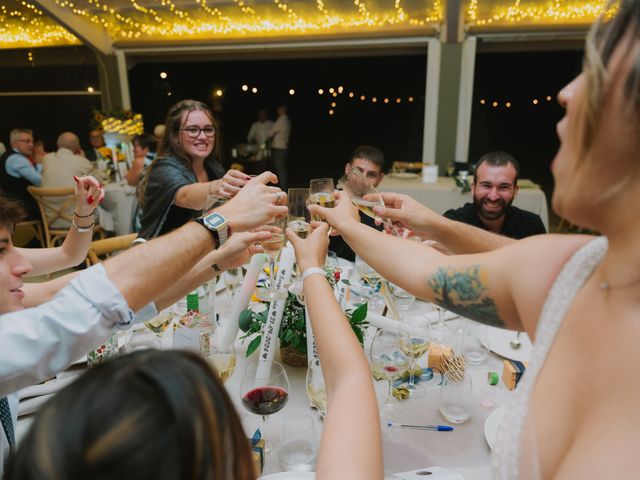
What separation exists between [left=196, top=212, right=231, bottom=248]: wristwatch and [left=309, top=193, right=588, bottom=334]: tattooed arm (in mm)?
380

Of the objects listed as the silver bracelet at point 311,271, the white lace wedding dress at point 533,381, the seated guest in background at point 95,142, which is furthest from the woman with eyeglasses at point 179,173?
the seated guest in background at point 95,142

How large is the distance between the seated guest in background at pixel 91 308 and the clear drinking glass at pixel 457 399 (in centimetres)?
81

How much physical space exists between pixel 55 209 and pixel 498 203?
5009 mm

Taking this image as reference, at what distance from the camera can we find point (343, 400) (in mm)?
860

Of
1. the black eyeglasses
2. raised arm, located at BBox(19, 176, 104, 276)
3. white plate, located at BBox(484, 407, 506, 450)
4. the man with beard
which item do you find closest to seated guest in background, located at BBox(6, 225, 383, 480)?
white plate, located at BBox(484, 407, 506, 450)

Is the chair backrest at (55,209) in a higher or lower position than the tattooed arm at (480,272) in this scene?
lower

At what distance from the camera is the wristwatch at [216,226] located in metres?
1.23

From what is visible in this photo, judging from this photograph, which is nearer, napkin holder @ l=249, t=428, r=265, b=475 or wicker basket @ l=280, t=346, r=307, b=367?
napkin holder @ l=249, t=428, r=265, b=475

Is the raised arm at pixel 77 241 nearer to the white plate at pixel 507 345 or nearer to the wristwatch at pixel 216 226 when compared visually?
the wristwatch at pixel 216 226

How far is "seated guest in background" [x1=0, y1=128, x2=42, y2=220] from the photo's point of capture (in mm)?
5820

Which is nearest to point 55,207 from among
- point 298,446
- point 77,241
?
point 77,241

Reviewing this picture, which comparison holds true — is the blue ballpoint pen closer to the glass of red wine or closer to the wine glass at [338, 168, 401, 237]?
the glass of red wine

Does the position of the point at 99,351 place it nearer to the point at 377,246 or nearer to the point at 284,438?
the point at 284,438

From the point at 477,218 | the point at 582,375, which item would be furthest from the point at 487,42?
the point at 582,375
